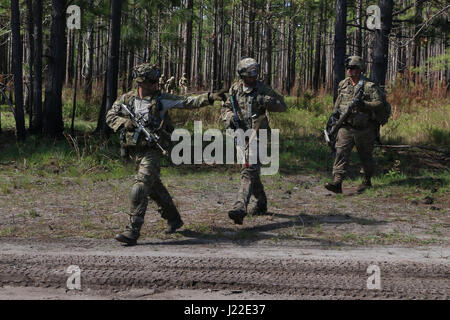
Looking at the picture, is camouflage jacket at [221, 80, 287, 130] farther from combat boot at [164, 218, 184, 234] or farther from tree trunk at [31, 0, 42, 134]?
tree trunk at [31, 0, 42, 134]

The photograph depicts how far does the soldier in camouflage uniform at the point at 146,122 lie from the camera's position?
228 inches

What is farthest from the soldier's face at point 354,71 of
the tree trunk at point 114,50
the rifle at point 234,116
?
the tree trunk at point 114,50

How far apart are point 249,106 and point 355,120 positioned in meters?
2.62

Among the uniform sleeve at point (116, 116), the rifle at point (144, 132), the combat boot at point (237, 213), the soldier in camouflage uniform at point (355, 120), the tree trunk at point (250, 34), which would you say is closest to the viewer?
the rifle at point (144, 132)

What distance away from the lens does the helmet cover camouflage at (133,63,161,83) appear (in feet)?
19.0

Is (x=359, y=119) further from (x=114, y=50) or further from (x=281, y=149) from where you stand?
(x=114, y=50)

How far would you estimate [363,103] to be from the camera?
848cm

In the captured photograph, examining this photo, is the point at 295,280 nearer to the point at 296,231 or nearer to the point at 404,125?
the point at 296,231

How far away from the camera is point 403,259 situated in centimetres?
516

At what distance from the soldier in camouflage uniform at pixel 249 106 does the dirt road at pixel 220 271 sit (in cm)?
108

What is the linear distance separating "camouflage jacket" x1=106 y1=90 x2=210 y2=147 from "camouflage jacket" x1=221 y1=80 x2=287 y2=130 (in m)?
1.02

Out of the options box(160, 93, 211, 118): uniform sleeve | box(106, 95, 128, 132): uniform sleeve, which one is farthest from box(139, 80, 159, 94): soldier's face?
box(106, 95, 128, 132): uniform sleeve

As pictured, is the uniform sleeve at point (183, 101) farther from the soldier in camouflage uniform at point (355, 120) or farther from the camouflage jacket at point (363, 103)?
the camouflage jacket at point (363, 103)

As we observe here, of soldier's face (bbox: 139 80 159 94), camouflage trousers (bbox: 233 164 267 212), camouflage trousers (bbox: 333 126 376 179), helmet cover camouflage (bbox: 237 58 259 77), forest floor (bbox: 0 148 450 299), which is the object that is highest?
helmet cover camouflage (bbox: 237 58 259 77)
